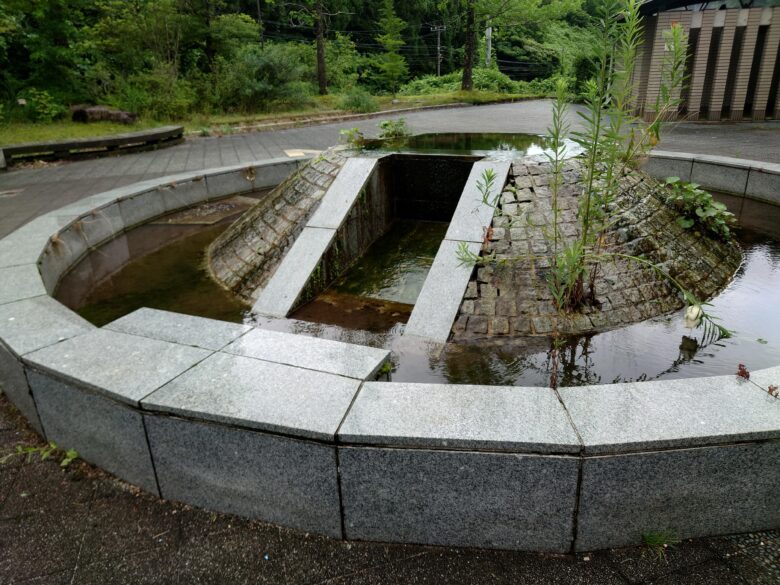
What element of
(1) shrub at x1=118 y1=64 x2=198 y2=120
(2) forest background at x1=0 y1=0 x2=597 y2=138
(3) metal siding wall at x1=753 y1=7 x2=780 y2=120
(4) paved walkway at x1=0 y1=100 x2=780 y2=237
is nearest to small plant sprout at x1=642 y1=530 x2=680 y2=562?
(4) paved walkway at x1=0 y1=100 x2=780 y2=237

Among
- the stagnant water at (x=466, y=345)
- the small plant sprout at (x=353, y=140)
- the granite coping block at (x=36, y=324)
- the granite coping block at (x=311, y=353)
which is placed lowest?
the stagnant water at (x=466, y=345)

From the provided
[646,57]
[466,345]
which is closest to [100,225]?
[466,345]

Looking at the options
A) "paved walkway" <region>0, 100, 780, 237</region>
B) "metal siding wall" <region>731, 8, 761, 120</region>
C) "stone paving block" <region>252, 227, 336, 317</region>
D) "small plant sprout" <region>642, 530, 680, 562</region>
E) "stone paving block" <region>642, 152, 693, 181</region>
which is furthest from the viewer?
"metal siding wall" <region>731, 8, 761, 120</region>

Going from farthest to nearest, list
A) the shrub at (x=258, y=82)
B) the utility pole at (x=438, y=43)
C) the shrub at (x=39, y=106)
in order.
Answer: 1. the utility pole at (x=438, y=43)
2. the shrub at (x=258, y=82)
3. the shrub at (x=39, y=106)

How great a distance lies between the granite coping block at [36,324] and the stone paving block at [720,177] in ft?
28.0

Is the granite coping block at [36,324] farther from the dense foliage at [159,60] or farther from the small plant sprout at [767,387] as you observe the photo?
the dense foliage at [159,60]

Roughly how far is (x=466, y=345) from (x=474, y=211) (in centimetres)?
159

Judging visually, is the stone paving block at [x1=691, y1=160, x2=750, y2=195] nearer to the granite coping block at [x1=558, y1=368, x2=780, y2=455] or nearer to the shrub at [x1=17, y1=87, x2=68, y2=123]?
the granite coping block at [x1=558, y1=368, x2=780, y2=455]

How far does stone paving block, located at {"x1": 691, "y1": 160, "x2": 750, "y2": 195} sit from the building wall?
27.1ft

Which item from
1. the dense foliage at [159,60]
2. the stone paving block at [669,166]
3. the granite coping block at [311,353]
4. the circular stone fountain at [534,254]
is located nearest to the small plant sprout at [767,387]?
the circular stone fountain at [534,254]

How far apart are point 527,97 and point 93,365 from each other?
31.4 metres

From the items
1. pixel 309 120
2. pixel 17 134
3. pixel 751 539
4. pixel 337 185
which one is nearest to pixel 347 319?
pixel 337 185

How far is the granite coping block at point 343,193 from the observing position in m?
5.89

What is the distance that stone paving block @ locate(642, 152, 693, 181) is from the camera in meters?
8.73
